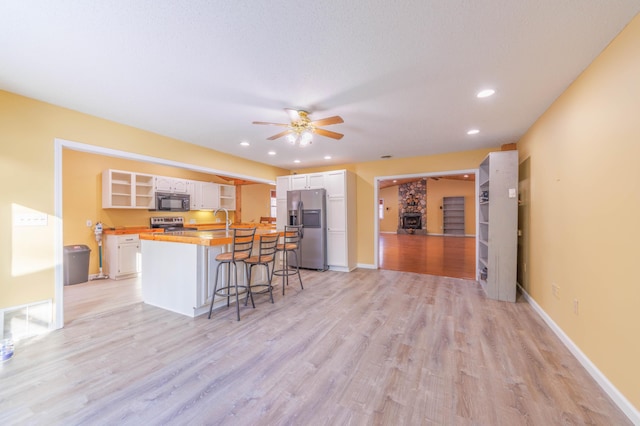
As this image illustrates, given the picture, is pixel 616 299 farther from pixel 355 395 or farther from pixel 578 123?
pixel 355 395

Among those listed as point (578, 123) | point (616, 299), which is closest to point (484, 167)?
point (578, 123)

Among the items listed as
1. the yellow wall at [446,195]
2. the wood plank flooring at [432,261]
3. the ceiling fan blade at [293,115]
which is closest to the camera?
the ceiling fan blade at [293,115]

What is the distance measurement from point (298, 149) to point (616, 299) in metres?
4.24

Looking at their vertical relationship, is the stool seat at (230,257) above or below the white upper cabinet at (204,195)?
below

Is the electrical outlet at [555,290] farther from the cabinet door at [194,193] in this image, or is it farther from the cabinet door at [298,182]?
the cabinet door at [194,193]

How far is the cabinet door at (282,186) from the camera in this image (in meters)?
5.91

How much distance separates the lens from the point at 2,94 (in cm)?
244

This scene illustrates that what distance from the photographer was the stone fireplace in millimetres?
12867

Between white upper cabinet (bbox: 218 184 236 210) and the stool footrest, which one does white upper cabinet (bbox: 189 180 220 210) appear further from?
the stool footrest

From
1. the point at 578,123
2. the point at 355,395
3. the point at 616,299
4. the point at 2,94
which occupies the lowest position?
the point at 355,395

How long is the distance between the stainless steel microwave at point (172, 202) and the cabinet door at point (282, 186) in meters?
2.32

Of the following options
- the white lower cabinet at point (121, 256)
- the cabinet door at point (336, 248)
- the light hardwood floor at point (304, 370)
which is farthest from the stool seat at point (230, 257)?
the white lower cabinet at point (121, 256)

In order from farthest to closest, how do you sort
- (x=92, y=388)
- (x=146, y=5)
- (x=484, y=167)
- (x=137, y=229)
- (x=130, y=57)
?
1. (x=137, y=229)
2. (x=484, y=167)
3. (x=130, y=57)
4. (x=92, y=388)
5. (x=146, y=5)

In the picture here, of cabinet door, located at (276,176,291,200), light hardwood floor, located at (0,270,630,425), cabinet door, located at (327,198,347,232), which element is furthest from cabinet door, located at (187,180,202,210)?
cabinet door, located at (327,198,347,232)
